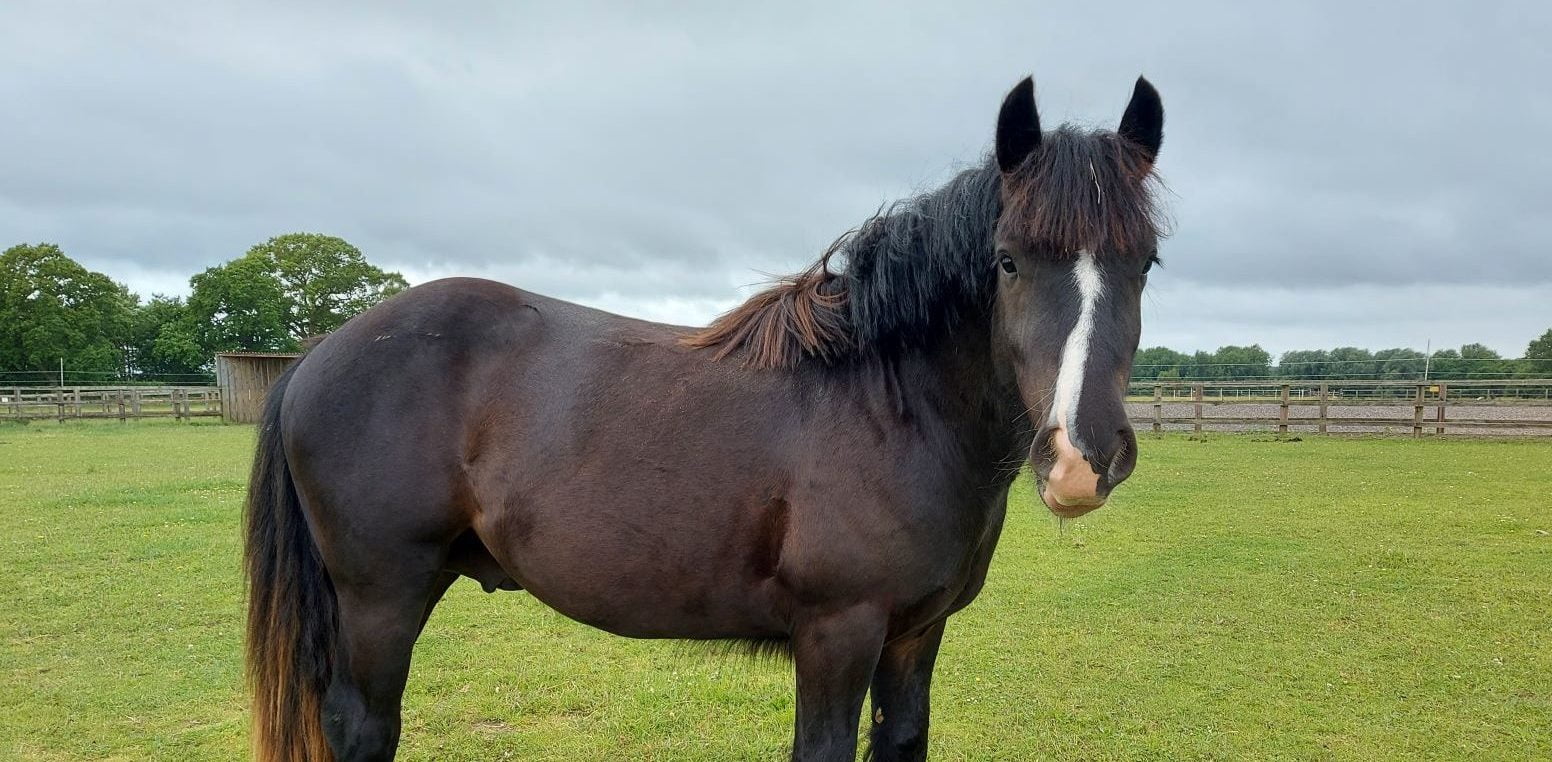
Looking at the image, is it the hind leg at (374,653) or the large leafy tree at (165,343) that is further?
the large leafy tree at (165,343)

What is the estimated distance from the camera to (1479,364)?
25.8m

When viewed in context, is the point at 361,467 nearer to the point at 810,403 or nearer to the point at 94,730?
the point at 810,403

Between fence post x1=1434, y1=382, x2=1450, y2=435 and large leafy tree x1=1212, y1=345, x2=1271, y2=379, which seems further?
large leafy tree x1=1212, y1=345, x2=1271, y2=379

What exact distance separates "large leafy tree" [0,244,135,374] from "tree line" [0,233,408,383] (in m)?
0.04

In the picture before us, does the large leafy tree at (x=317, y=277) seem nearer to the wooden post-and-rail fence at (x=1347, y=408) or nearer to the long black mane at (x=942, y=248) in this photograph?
the wooden post-and-rail fence at (x=1347, y=408)

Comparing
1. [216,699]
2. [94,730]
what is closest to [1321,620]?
[216,699]

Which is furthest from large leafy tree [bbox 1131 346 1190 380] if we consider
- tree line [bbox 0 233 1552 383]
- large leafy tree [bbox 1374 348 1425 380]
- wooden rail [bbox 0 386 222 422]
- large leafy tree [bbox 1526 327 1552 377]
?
tree line [bbox 0 233 1552 383]

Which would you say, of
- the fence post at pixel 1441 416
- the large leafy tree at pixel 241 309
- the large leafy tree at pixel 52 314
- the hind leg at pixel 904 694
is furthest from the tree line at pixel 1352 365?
the large leafy tree at pixel 52 314

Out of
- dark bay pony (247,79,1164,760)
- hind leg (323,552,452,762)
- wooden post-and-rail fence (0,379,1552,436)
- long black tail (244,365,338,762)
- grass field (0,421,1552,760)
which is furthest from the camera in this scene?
wooden post-and-rail fence (0,379,1552,436)

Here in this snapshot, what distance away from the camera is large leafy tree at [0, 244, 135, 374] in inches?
1662

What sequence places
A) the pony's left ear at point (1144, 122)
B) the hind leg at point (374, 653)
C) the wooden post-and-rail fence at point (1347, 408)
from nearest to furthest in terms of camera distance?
1. the pony's left ear at point (1144, 122)
2. the hind leg at point (374, 653)
3. the wooden post-and-rail fence at point (1347, 408)

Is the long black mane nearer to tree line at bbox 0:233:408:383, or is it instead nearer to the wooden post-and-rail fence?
the wooden post-and-rail fence

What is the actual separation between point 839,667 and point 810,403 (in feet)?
2.62

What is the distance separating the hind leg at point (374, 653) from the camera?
2.69m
